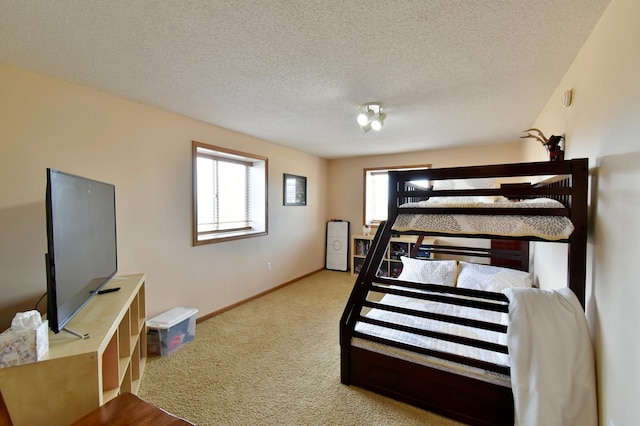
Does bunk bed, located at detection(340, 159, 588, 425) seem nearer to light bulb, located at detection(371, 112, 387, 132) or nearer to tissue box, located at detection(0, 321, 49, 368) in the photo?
light bulb, located at detection(371, 112, 387, 132)

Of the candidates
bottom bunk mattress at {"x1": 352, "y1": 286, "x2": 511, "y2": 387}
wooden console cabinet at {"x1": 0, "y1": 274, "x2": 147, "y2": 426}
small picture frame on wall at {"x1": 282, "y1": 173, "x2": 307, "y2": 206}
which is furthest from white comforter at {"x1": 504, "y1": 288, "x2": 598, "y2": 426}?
small picture frame on wall at {"x1": 282, "y1": 173, "x2": 307, "y2": 206}

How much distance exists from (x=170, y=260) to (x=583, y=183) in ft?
10.6

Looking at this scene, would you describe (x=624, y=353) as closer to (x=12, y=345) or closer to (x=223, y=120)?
(x=12, y=345)

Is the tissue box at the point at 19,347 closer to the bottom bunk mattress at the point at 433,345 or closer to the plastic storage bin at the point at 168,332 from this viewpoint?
the plastic storage bin at the point at 168,332

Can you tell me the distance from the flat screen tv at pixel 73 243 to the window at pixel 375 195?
4.04m

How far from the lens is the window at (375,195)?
4.95 metres

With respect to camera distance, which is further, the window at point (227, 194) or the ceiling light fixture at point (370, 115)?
the window at point (227, 194)

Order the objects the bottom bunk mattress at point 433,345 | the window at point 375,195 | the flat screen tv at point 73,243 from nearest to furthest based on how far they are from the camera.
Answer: the flat screen tv at point 73,243
the bottom bunk mattress at point 433,345
the window at point 375,195

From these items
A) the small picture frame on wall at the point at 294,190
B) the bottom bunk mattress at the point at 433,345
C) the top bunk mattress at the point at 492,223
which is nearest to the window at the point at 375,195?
the small picture frame on wall at the point at 294,190

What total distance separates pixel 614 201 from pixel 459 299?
831 mm

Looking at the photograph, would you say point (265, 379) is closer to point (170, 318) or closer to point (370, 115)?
point (170, 318)

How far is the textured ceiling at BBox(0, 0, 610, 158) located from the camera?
1.24 m

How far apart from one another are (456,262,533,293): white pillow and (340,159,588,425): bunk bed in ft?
2.63

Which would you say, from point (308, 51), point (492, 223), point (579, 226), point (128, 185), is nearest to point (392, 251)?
point (492, 223)
